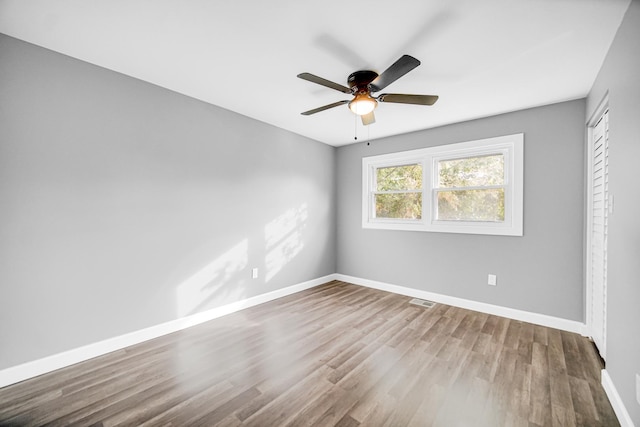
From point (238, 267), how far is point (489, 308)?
10.9 ft

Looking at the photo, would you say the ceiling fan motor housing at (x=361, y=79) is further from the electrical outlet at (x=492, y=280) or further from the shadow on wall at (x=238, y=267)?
the electrical outlet at (x=492, y=280)

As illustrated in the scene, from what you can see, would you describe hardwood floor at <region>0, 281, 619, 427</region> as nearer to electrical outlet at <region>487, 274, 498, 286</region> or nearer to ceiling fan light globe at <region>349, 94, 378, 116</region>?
electrical outlet at <region>487, 274, 498, 286</region>

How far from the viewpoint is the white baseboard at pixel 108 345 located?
199 centimetres

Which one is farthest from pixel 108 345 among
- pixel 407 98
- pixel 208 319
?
pixel 407 98

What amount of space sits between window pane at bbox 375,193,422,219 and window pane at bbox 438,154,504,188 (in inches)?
18.5

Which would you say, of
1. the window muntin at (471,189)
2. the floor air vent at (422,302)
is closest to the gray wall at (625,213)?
the window muntin at (471,189)

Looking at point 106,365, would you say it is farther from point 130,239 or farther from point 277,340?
point 277,340

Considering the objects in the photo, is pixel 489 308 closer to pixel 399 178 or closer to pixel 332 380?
pixel 399 178

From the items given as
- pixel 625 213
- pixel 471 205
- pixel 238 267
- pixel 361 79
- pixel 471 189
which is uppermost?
pixel 361 79

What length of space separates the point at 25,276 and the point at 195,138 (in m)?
1.89

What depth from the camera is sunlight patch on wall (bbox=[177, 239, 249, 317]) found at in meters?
2.96

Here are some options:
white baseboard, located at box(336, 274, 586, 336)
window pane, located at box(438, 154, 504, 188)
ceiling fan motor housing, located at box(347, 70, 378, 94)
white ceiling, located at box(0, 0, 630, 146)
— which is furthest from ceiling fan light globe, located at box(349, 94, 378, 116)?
white baseboard, located at box(336, 274, 586, 336)

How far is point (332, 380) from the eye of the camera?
2041 millimetres

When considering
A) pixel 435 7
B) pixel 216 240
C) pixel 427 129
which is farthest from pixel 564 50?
pixel 216 240
